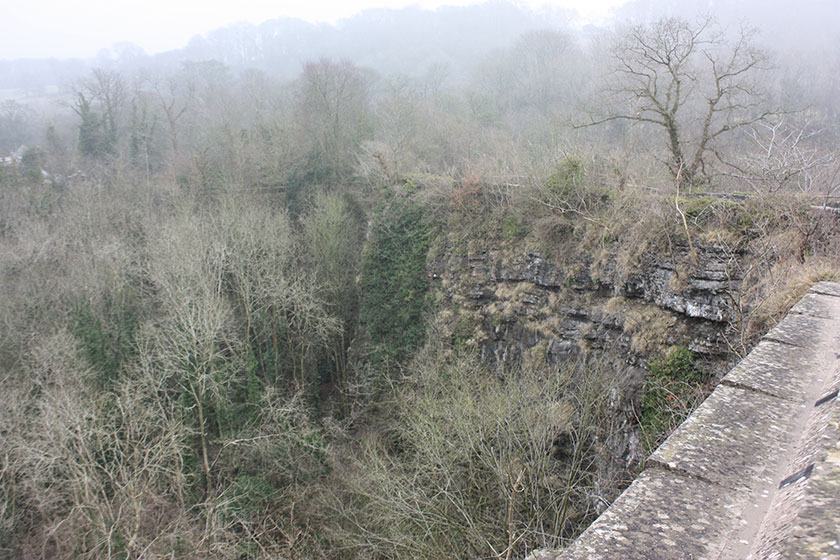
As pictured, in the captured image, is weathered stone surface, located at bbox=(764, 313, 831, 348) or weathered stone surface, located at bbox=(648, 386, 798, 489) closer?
weathered stone surface, located at bbox=(648, 386, 798, 489)

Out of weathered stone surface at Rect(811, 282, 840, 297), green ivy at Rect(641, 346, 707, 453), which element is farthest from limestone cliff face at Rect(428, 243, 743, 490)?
weathered stone surface at Rect(811, 282, 840, 297)

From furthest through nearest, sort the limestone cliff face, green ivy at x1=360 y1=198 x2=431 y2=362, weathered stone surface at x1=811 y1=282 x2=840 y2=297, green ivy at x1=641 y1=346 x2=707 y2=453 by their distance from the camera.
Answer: green ivy at x1=360 y1=198 x2=431 y2=362, the limestone cliff face, green ivy at x1=641 y1=346 x2=707 y2=453, weathered stone surface at x1=811 y1=282 x2=840 y2=297

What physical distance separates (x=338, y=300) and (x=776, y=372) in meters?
18.7

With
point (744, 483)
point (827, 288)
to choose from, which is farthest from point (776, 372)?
point (827, 288)

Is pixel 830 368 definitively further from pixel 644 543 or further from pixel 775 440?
pixel 644 543

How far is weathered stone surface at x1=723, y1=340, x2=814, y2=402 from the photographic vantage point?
294 cm

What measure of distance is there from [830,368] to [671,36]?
13.3m

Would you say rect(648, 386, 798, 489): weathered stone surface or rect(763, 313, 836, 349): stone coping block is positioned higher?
rect(763, 313, 836, 349): stone coping block

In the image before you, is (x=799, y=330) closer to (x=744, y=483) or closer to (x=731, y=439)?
(x=731, y=439)

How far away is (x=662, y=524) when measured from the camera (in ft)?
6.42

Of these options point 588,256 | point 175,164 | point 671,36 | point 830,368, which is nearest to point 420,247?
Answer: point 588,256

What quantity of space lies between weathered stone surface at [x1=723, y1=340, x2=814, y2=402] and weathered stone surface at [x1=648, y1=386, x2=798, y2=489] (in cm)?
11

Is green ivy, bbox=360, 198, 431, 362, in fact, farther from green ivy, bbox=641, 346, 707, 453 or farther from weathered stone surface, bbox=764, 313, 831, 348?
weathered stone surface, bbox=764, 313, 831, 348

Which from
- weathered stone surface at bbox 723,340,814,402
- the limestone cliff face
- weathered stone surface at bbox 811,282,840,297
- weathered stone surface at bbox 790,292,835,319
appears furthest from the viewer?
the limestone cliff face
